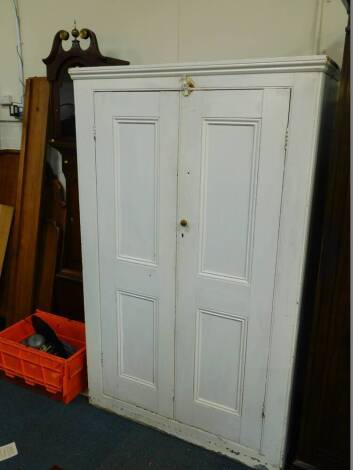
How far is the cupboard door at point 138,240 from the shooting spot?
1.63 meters

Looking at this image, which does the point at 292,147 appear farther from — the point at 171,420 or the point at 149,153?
the point at 171,420

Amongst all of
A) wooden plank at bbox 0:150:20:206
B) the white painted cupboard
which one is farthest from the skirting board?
wooden plank at bbox 0:150:20:206

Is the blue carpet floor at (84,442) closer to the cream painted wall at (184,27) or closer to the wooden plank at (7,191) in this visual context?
the wooden plank at (7,191)

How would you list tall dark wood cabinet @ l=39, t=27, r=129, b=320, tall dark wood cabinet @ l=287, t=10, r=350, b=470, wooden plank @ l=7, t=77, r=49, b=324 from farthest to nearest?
1. wooden plank @ l=7, t=77, r=49, b=324
2. tall dark wood cabinet @ l=39, t=27, r=129, b=320
3. tall dark wood cabinet @ l=287, t=10, r=350, b=470

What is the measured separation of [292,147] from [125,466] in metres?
1.53

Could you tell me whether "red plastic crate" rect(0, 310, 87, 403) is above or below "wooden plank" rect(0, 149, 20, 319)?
below

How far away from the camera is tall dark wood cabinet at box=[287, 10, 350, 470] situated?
1.39 m

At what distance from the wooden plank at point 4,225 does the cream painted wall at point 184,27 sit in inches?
34.7

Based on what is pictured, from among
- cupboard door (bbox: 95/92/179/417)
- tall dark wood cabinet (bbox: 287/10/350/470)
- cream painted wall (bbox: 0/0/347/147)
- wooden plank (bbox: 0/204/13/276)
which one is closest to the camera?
tall dark wood cabinet (bbox: 287/10/350/470)

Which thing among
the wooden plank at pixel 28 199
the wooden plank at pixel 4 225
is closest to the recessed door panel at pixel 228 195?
the wooden plank at pixel 28 199

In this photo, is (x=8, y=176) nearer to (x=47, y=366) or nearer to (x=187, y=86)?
(x=47, y=366)

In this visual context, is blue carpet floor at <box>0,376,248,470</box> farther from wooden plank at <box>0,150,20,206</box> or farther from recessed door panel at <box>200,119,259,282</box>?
wooden plank at <box>0,150,20,206</box>

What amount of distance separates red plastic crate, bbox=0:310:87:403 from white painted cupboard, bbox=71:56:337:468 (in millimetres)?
206

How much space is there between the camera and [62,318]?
96.8 inches
